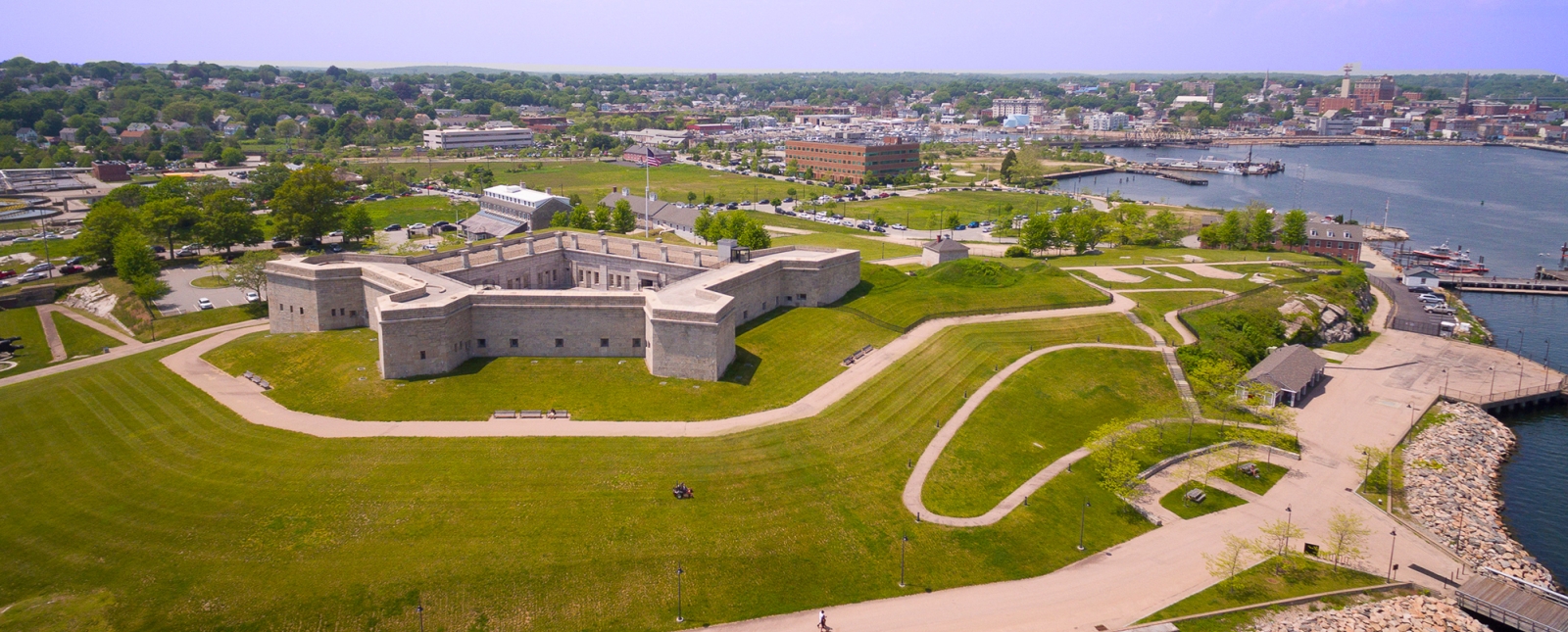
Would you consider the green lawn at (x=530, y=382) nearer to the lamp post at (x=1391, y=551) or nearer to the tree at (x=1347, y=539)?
the tree at (x=1347, y=539)

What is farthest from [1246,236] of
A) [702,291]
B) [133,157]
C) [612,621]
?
[133,157]

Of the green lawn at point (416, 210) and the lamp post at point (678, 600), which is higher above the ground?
the green lawn at point (416, 210)

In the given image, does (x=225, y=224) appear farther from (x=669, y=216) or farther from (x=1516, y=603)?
(x=1516, y=603)

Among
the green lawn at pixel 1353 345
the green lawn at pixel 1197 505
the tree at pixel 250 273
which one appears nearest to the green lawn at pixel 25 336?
the tree at pixel 250 273

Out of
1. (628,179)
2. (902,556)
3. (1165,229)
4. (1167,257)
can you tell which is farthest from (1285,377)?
(628,179)

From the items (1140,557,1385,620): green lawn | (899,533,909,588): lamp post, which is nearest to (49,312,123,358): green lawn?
(899,533,909,588): lamp post

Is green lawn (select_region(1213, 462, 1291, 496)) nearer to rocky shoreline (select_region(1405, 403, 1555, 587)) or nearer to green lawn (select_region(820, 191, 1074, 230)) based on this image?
rocky shoreline (select_region(1405, 403, 1555, 587))

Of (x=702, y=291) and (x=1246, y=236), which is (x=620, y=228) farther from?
(x=1246, y=236)
